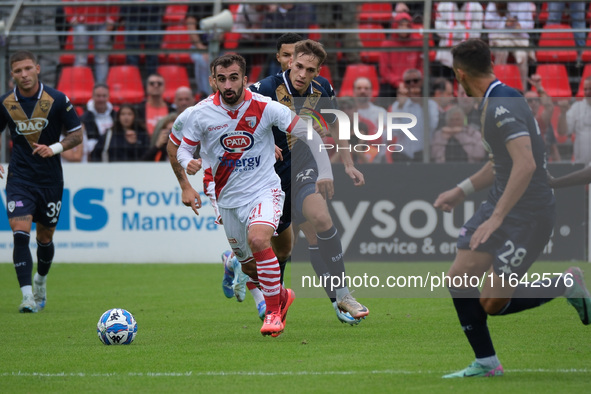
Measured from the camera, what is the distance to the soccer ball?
7301 millimetres

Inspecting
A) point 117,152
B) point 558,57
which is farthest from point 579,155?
point 117,152

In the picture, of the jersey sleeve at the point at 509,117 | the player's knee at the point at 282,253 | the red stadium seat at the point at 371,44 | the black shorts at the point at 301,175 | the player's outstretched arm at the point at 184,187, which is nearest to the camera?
the jersey sleeve at the point at 509,117

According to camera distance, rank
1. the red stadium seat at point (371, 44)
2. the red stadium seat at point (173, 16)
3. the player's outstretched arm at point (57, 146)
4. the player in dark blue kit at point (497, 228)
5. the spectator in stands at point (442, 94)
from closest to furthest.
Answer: the player in dark blue kit at point (497, 228)
the player's outstretched arm at point (57, 146)
the spectator in stands at point (442, 94)
the red stadium seat at point (371, 44)
the red stadium seat at point (173, 16)

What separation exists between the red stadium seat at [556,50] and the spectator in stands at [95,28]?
6948mm

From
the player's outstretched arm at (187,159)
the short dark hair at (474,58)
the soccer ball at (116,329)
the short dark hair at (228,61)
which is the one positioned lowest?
the soccer ball at (116,329)

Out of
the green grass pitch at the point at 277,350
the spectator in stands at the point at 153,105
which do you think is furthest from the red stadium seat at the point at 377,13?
the green grass pitch at the point at 277,350

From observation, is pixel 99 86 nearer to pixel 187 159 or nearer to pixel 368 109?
pixel 368 109

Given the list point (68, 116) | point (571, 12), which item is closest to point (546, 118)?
point (571, 12)

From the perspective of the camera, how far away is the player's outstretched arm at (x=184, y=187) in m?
7.26

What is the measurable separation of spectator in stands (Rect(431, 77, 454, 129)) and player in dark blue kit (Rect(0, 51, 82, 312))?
618cm

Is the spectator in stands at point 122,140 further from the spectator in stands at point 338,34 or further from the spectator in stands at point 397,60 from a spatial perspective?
the spectator in stands at point 397,60

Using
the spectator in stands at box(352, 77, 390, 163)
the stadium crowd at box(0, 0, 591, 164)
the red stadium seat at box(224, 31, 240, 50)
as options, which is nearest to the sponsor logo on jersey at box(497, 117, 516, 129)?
the stadium crowd at box(0, 0, 591, 164)

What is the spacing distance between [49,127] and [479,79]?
5694 millimetres

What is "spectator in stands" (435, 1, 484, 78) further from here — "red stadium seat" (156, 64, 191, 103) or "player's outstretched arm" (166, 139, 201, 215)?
"player's outstretched arm" (166, 139, 201, 215)
